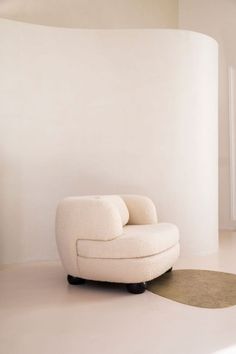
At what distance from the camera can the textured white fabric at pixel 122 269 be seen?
289 centimetres

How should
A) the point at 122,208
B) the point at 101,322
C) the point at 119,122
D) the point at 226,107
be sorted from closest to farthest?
the point at 101,322 < the point at 122,208 < the point at 119,122 < the point at 226,107

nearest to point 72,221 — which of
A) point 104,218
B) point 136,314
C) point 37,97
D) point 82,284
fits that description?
point 104,218

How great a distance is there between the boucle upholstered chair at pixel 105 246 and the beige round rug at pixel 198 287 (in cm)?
14

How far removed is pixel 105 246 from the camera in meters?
2.96

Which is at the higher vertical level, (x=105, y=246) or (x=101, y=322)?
(x=105, y=246)

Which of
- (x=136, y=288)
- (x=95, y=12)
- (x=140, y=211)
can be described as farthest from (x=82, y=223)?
(x=95, y=12)

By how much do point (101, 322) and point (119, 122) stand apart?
2401 mm

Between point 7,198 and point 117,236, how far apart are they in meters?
1.44

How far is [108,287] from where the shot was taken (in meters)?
3.10

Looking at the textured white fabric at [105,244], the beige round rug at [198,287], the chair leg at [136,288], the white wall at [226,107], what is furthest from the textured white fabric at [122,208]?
the white wall at [226,107]

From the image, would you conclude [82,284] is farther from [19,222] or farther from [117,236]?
[19,222]

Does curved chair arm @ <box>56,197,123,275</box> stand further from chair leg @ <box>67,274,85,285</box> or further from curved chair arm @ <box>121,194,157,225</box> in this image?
curved chair arm @ <box>121,194,157,225</box>

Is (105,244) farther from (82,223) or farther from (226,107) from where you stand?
(226,107)

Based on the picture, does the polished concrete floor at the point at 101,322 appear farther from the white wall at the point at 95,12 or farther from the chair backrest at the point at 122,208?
the white wall at the point at 95,12
